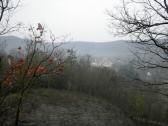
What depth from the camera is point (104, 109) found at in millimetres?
37750

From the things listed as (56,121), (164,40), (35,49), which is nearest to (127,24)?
(164,40)

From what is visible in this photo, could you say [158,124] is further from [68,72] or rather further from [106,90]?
[68,72]

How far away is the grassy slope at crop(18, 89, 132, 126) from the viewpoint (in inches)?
1137

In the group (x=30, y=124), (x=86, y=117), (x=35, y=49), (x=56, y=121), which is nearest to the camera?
(x=35, y=49)

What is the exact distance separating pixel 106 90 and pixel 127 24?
37309 mm

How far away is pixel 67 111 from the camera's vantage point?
3344 cm

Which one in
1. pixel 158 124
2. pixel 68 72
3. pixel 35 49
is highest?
pixel 35 49

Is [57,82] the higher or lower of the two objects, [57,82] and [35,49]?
the lower

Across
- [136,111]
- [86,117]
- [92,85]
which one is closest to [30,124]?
[86,117]

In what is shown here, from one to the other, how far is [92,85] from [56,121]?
60.2 feet

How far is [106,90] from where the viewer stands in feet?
150

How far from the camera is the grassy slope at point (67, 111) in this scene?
94.7ft

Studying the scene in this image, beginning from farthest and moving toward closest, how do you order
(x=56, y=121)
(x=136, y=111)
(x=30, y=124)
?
(x=136, y=111) < (x=56, y=121) < (x=30, y=124)

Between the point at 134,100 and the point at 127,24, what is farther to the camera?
the point at 134,100
